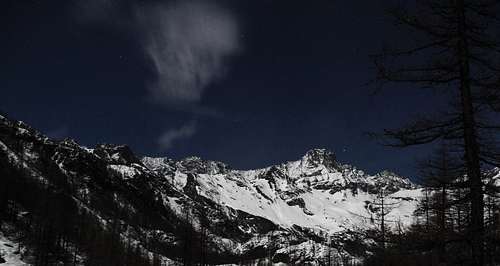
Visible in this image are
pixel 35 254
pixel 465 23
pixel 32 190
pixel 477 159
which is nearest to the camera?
pixel 477 159

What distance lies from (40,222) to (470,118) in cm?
12439

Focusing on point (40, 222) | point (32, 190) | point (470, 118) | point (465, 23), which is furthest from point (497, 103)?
point (32, 190)

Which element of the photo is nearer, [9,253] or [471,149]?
[471,149]

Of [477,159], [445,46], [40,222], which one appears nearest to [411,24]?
[445,46]

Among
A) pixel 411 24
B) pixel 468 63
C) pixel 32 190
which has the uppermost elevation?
pixel 32 190

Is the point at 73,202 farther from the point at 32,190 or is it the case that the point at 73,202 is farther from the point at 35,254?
the point at 35,254

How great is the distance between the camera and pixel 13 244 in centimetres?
9419

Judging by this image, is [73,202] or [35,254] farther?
[73,202]

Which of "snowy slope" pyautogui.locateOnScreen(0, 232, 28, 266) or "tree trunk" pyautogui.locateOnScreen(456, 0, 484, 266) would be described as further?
A: "snowy slope" pyautogui.locateOnScreen(0, 232, 28, 266)

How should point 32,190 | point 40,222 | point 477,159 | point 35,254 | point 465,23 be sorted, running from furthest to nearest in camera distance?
point 32,190 < point 40,222 < point 35,254 < point 465,23 < point 477,159

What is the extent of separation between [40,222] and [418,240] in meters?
124

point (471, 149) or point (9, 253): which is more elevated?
point (471, 149)

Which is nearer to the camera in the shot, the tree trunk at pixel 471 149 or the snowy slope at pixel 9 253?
the tree trunk at pixel 471 149

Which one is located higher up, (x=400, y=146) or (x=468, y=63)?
(x=468, y=63)
